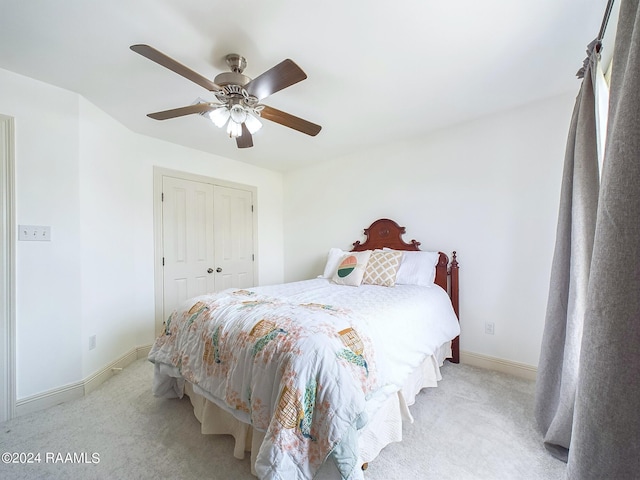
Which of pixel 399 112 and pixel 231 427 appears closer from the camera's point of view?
pixel 231 427

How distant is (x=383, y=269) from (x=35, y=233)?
279 centimetres

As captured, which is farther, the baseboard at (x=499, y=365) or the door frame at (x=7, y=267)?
the baseboard at (x=499, y=365)

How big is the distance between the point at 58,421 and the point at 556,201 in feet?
13.1

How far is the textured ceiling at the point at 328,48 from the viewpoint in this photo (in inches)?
54.4

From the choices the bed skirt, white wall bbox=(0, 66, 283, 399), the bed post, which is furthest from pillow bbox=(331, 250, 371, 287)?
white wall bbox=(0, 66, 283, 399)

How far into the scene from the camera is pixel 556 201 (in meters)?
2.20

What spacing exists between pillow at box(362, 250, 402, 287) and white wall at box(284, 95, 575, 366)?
1.36 feet

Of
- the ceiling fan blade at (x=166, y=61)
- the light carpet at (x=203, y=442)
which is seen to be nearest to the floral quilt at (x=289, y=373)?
the light carpet at (x=203, y=442)

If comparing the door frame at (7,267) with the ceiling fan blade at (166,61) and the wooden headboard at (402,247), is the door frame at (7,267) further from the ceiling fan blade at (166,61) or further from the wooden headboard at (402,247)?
the wooden headboard at (402,247)

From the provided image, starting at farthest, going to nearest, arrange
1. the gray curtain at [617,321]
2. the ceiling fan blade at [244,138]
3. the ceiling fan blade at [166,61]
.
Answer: the ceiling fan blade at [244,138] → the ceiling fan blade at [166,61] → the gray curtain at [617,321]

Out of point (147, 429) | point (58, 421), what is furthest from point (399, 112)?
point (58, 421)

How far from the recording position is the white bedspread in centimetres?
108

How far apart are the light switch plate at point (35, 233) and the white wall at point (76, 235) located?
33 mm

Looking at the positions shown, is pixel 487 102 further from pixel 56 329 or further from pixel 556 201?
pixel 56 329
